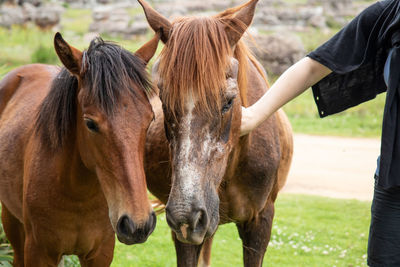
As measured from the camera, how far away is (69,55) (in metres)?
2.73

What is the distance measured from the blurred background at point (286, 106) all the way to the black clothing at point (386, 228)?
1.37 metres

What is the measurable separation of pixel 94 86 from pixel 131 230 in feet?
2.49

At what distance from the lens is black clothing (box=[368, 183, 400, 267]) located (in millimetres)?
2373

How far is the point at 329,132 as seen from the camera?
11.0 m

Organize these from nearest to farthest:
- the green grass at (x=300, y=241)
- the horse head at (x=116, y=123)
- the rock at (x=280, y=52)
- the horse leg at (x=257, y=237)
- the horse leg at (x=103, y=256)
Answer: the horse head at (x=116, y=123)
the horse leg at (x=103, y=256)
the horse leg at (x=257, y=237)
the green grass at (x=300, y=241)
the rock at (x=280, y=52)

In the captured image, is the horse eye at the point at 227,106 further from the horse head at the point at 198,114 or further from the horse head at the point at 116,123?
the horse head at the point at 116,123

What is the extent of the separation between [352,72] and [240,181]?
0.98 m

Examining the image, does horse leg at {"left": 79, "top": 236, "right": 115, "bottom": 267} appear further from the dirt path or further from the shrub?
the shrub

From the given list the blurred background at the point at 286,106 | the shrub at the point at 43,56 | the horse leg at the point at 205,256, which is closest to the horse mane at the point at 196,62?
the blurred background at the point at 286,106

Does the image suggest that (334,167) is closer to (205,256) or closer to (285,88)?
(205,256)

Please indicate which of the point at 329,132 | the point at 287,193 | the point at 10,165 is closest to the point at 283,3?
the point at 329,132

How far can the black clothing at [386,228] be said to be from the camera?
2.37 m

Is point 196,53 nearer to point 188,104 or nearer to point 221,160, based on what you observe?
point 188,104

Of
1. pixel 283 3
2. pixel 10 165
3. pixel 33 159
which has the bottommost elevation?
pixel 283 3
